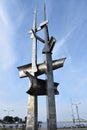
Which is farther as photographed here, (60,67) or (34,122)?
(60,67)

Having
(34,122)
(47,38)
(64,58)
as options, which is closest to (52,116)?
(34,122)

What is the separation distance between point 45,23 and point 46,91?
6.40 metres

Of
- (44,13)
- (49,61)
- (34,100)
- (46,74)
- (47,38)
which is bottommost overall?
(34,100)

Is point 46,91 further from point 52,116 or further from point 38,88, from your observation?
point 52,116

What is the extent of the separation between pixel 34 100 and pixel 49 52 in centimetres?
429

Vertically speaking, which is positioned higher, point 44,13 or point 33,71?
point 44,13

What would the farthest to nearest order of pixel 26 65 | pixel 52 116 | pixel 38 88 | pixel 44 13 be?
pixel 44 13 → pixel 26 65 → pixel 38 88 → pixel 52 116

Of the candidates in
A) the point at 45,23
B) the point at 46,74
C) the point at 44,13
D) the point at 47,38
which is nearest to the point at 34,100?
the point at 46,74

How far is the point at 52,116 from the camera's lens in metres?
17.2

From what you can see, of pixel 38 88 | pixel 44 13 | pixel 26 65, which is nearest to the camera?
pixel 38 88

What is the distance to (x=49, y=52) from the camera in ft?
63.5

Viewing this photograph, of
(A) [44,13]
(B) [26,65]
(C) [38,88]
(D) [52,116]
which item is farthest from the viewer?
(A) [44,13]

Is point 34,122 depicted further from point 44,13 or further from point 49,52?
point 44,13

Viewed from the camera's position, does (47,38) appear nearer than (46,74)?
No
